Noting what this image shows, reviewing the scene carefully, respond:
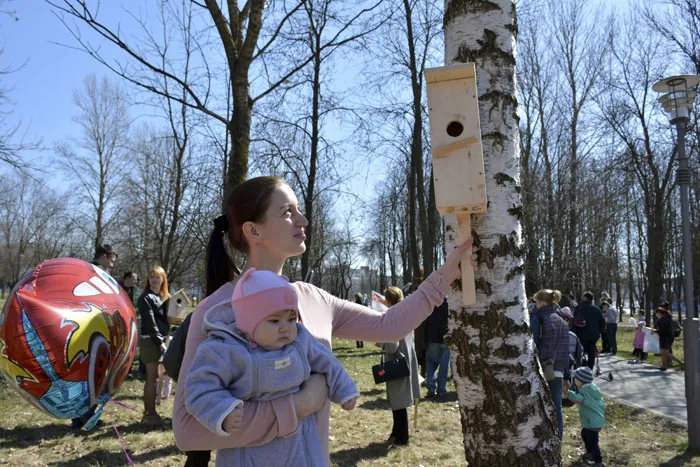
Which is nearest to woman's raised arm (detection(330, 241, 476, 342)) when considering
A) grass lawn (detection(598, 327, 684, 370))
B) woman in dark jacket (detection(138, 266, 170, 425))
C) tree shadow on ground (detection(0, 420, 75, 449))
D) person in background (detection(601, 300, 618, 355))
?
woman in dark jacket (detection(138, 266, 170, 425))

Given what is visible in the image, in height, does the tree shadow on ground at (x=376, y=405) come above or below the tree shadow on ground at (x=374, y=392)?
above

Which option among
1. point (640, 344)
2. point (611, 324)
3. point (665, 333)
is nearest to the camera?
point (665, 333)

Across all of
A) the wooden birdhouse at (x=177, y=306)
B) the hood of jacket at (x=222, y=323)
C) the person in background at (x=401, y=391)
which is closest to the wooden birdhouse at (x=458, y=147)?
the hood of jacket at (x=222, y=323)

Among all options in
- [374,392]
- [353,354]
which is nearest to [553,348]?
[374,392]

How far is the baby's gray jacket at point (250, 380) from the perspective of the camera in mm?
1354

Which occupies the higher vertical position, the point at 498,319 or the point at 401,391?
the point at 498,319

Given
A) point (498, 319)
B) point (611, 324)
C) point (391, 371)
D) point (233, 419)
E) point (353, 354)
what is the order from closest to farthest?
point (233, 419) → point (498, 319) → point (391, 371) → point (353, 354) → point (611, 324)

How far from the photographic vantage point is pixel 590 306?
479 inches

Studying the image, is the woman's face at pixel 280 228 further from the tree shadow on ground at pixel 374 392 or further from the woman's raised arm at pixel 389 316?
the tree shadow on ground at pixel 374 392

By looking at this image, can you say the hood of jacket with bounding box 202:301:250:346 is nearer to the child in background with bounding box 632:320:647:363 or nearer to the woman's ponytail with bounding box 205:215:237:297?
the woman's ponytail with bounding box 205:215:237:297

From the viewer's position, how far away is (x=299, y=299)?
72.0 inches

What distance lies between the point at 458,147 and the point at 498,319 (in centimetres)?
86

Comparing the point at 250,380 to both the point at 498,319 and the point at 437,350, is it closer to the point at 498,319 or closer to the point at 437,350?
the point at 498,319

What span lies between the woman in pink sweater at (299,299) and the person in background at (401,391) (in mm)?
3703
